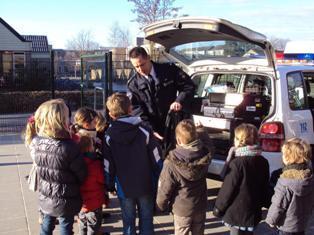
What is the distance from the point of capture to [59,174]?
3.62 metres

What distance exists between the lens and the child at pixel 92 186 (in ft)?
13.1

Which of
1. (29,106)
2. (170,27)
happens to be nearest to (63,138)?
(170,27)

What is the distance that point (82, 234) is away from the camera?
4211 mm

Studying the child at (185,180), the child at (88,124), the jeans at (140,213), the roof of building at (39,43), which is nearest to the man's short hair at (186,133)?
the child at (185,180)

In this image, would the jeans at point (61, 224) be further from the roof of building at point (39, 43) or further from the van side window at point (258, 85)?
the roof of building at point (39, 43)

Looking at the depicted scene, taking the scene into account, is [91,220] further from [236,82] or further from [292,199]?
[236,82]

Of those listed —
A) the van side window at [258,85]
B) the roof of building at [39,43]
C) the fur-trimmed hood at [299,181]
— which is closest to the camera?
the fur-trimmed hood at [299,181]

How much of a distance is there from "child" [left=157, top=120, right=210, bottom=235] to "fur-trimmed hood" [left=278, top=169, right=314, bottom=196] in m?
0.66

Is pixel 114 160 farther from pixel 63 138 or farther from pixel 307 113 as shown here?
pixel 307 113

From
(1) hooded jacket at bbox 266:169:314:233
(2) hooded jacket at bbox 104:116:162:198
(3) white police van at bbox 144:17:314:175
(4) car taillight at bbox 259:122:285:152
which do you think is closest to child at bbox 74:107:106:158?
(2) hooded jacket at bbox 104:116:162:198

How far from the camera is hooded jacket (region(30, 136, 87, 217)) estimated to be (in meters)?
3.60

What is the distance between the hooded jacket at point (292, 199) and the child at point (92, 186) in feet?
4.89

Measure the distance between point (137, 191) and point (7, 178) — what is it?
361cm

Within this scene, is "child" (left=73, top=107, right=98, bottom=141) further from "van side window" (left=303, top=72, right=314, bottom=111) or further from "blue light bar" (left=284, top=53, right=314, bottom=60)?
"blue light bar" (left=284, top=53, right=314, bottom=60)
